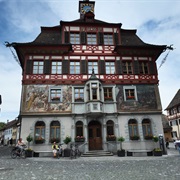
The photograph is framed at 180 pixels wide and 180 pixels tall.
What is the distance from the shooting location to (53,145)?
15891 millimetres

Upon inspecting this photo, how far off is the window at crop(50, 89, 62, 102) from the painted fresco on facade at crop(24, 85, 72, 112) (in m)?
0.33

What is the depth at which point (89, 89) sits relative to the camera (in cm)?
1867

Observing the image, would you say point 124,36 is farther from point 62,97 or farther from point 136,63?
point 62,97

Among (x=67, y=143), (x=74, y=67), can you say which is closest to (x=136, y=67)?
(x=74, y=67)

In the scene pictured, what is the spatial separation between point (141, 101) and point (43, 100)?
10567mm

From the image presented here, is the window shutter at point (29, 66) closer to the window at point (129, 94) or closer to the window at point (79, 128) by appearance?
the window at point (79, 128)

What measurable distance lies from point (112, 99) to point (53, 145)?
7.76 m

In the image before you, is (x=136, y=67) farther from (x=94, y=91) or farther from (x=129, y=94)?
(x=94, y=91)

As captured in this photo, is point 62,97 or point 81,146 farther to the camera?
point 62,97

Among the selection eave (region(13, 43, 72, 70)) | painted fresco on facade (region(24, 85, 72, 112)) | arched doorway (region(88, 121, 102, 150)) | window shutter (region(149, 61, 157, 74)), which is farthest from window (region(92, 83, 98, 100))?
window shutter (region(149, 61, 157, 74))

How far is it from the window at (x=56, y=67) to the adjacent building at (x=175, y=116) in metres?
32.8

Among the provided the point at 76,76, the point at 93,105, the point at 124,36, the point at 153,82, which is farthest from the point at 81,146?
the point at 124,36

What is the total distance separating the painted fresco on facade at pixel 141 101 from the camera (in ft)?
62.3

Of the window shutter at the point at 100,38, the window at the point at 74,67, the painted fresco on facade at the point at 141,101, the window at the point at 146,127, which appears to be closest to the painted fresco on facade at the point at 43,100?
the window at the point at 74,67
